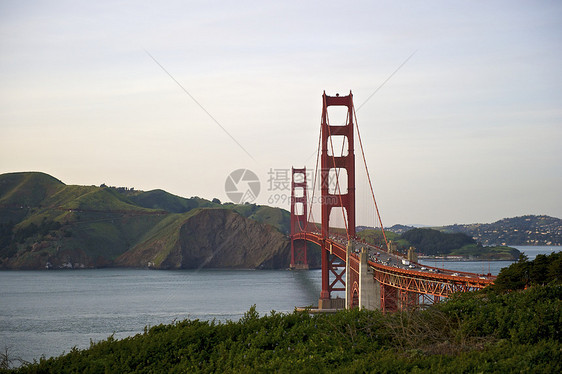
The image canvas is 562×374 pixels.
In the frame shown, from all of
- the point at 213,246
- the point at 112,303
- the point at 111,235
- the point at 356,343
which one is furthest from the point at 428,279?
the point at 111,235

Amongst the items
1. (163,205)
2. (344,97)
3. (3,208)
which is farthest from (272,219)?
(344,97)

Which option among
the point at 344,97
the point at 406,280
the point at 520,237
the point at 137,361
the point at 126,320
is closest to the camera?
the point at 137,361

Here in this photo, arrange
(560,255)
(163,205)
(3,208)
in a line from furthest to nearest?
1. (163,205)
2. (3,208)
3. (560,255)

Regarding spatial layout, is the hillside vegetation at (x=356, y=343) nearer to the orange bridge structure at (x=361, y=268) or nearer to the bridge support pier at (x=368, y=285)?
the orange bridge structure at (x=361, y=268)

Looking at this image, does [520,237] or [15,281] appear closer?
[15,281]

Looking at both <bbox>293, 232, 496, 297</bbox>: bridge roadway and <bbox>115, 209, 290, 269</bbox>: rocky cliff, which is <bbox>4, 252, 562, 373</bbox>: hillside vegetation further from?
<bbox>115, 209, 290, 269</bbox>: rocky cliff

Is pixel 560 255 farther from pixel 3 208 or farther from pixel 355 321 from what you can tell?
pixel 3 208

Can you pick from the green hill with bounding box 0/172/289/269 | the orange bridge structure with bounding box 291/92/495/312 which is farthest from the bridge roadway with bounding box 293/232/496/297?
the green hill with bounding box 0/172/289/269
